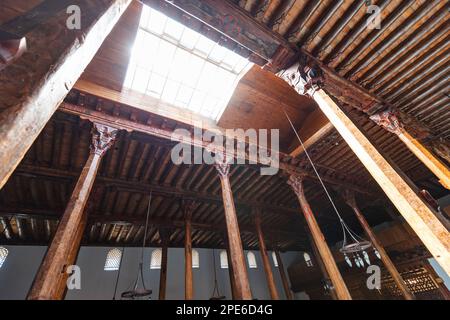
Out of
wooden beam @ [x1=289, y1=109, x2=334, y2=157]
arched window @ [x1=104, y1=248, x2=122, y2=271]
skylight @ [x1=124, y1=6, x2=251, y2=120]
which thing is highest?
skylight @ [x1=124, y1=6, x2=251, y2=120]

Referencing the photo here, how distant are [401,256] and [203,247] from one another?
36.5ft

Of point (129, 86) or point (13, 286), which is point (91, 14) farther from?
point (13, 286)

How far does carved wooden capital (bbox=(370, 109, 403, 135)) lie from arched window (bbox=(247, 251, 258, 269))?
1259 cm

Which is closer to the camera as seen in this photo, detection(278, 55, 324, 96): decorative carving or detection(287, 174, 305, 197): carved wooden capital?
detection(278, 55, 324, 96): decorative carving

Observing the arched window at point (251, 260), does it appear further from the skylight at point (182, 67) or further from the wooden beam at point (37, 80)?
the wooden beam at point (37, 80)

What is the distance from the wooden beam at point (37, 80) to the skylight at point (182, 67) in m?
5.50

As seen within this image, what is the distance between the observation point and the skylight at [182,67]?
6555mm

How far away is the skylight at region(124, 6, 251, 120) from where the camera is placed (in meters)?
6.55

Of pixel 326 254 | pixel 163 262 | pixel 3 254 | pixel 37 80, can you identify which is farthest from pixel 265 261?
pixel 3 254

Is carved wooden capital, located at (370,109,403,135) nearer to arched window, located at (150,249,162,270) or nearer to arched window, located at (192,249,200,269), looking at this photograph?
arched window, located at (192,249,200,269)

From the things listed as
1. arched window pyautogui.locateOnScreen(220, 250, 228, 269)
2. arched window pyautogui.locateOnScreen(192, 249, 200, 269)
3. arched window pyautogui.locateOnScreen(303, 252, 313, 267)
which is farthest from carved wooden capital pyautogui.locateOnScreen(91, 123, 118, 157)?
arched window pyautogui.locateOnScreen(303, 252, 313, 267)

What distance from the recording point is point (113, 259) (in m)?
11.5

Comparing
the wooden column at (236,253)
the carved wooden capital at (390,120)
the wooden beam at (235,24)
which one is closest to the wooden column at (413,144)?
the carved wooden capital at (390,120)

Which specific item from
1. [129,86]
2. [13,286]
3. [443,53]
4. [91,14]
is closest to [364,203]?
[443,53]
